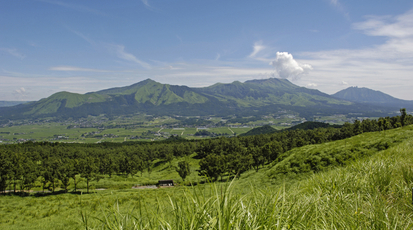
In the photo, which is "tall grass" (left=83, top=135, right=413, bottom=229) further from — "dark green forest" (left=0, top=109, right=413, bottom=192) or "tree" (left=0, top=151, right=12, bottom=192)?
"tree" (left=0, top=151, right=12, bottom=192)

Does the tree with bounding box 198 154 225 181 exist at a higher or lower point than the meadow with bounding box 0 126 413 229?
lower

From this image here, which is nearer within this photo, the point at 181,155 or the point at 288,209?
the point at 288,209

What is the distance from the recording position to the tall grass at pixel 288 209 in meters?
3.05

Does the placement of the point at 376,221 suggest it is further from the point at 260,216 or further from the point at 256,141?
the point at 256,141

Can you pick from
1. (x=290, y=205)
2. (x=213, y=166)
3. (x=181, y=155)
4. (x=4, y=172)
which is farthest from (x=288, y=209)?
(x=181, y=155)

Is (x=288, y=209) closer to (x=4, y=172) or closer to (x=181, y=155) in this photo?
(x=4, y=172)

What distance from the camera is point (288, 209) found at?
3824mm

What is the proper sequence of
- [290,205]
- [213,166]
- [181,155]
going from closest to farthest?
[290,205] < [213,166] < [181,155]

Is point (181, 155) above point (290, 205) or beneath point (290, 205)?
beneath

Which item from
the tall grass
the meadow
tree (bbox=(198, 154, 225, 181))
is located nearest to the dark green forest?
tree (bbox=(198, 154, 225, 181))

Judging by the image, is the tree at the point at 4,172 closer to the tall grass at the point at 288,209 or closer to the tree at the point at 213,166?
the tree at the point at 213,166

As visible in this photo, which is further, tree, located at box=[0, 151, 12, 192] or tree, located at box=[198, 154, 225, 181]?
tree, located at box=[198, 154, 225, 181]

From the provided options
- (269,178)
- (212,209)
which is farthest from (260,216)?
(269,178)

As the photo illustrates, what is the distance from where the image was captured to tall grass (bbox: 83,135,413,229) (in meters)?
3.05
